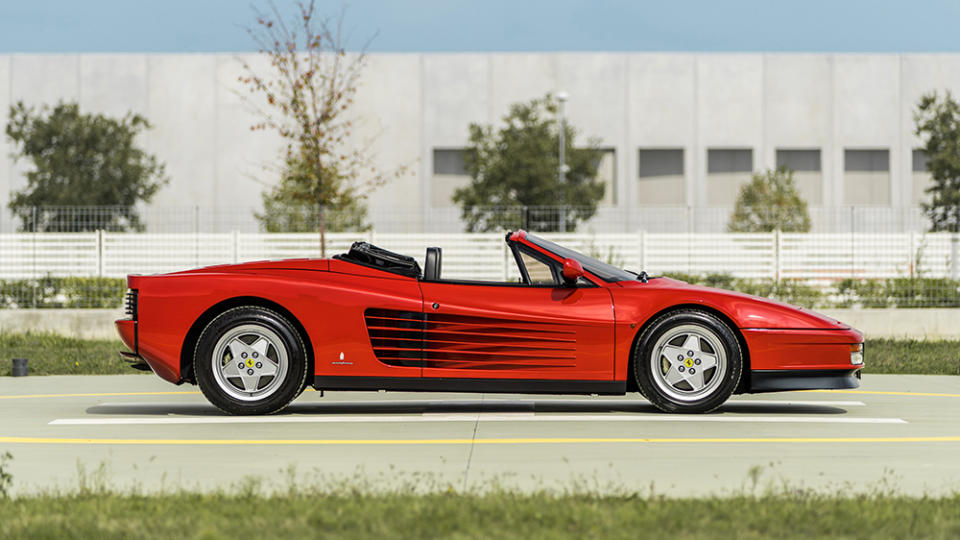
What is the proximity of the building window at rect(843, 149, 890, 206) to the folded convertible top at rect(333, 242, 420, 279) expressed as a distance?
46.6 meters

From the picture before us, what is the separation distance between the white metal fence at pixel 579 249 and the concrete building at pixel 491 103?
28013 mm

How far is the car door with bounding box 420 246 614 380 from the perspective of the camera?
7875mm

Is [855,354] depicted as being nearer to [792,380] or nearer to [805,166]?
[792,380]

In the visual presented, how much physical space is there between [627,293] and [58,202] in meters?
32.8

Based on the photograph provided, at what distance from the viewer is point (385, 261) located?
8.23 metres

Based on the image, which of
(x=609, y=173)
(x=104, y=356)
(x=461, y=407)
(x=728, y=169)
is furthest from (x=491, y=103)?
(x=461, y=407)

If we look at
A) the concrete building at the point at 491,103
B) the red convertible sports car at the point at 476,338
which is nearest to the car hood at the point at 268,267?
the red convertible sports car at the point at 476,338

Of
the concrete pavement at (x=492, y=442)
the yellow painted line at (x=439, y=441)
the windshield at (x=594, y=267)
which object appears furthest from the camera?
the windshield at (x=594, y=267)

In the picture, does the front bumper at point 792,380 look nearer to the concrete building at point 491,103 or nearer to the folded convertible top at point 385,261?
the folded convertible top at point 385,261

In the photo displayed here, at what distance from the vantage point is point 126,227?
21391 millimetres

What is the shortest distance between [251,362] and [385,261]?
A: 3.73ft

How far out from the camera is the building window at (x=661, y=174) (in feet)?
168

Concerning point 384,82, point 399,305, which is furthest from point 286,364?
point 384,82

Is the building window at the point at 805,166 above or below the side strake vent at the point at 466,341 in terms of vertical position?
above
